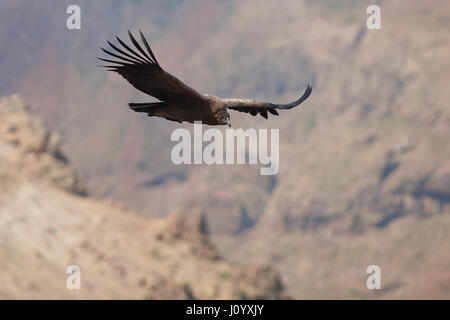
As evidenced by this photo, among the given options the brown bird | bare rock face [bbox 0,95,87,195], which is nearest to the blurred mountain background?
bare rock face [bbox 0,95,87,195]

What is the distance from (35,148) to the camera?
1999 inches

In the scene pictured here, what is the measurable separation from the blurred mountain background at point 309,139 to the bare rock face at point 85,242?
79231mm

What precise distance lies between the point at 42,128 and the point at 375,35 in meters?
124

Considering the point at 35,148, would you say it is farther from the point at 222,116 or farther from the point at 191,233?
the point at 222,116

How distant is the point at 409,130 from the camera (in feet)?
498

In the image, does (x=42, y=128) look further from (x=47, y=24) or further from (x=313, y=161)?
(x=313, y=161)

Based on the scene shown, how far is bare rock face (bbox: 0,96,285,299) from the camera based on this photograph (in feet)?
146

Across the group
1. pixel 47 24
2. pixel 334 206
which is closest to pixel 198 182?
pixel 334 206

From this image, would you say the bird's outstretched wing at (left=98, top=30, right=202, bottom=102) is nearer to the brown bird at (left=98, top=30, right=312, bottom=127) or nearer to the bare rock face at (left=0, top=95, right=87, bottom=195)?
the brown bird at (left=98, top=30, right=312, bottom=127)

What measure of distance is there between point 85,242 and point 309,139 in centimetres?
11813

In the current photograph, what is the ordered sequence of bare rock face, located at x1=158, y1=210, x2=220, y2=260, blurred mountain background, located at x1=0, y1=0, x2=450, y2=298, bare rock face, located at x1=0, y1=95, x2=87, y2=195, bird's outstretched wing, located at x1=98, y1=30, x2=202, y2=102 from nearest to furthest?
bird's outstretched wing, located at x1=98, y1=30, x2=202, y2=102 < bare rock face, located at x1=0, y1=95, x2=87, y2=195 < bare rock face, located at x1=158, y1=210, x2=220, y2=260 < blurred mountain background, located at x1=0, y1=0, x2=450, y2=298

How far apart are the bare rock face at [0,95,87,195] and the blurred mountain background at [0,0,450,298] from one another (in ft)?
252

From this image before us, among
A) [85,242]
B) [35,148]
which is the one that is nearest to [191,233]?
[85,242]
